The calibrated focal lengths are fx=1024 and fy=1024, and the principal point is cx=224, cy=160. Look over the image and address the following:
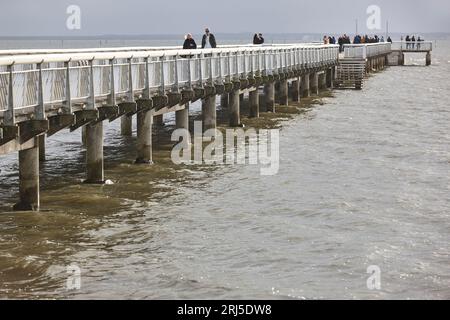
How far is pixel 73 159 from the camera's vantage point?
29.5 m

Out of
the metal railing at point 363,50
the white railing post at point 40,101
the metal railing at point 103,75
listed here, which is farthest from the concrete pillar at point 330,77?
the white railing post at point 40,101

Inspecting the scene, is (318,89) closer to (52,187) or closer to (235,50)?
(235,50)

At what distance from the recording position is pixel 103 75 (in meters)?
23.4

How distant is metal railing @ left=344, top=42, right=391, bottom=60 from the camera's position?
6881 cm

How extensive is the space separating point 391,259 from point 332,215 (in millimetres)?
4124

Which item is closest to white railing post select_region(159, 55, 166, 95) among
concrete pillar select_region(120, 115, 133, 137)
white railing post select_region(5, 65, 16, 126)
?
concrete pillar select_region(120, 115, 133, 137)

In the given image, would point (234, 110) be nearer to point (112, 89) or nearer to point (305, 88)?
point (112, 89)

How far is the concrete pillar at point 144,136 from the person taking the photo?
88.2 feet

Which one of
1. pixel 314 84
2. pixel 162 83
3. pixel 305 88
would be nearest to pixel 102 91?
pixel 162 83

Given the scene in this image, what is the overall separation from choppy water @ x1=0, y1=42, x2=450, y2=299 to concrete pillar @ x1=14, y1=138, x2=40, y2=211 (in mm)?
352

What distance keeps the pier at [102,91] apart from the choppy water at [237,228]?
117 centimetres

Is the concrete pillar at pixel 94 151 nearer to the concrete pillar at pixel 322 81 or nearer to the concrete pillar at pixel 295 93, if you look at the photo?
the concrete pillar at pixel 295 93

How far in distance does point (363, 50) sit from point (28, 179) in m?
53.7
